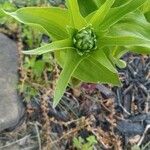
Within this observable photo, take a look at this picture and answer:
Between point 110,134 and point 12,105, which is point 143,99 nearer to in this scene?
point 110,134

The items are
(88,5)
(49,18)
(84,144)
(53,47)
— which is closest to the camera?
(53,47)

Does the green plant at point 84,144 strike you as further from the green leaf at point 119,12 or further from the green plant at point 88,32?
the green leaf at point 119,12

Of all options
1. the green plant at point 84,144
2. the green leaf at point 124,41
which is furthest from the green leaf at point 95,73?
the green plant at point 84,144

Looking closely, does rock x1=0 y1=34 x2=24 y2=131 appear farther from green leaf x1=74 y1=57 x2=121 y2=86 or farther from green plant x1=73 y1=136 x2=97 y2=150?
green leaf x1=74 y1=57 x2=121 y2=86

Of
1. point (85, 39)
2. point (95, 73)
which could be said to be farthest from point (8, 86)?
point (85, 39)

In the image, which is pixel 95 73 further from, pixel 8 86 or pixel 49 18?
pixel 8 86

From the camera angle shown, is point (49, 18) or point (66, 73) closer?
point (66, 73)

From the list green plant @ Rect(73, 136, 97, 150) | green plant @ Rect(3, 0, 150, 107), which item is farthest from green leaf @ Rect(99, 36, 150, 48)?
green plant @ Rect(73, 136, 97, 150)

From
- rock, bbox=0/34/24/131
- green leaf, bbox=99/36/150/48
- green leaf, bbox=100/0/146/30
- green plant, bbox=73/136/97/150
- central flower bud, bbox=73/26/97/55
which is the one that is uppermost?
green leaf, bbox=100/0/146/30
